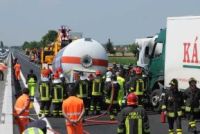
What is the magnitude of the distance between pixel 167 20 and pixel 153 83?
320 cm

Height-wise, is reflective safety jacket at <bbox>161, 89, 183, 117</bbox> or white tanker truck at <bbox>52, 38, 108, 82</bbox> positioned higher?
white tanker truck at <bbox>52, 38, 108, 82</bbox>

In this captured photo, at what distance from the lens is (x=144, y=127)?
34.2 feet

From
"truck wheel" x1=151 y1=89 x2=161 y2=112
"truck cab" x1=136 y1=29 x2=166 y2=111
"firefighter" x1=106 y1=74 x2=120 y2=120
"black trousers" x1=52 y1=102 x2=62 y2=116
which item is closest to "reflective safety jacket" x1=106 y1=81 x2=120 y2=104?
"firefighter" x1=106 y1=74 x2=120 y2=120

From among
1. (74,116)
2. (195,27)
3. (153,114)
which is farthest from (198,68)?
(74,116)

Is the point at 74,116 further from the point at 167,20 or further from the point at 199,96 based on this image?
the point at 167,20

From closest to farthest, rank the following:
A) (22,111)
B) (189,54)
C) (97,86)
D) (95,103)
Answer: (22,111) < (189,54) < (97,86) < (95,103)

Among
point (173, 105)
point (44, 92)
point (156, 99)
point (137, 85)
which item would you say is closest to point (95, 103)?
point (137, 85)

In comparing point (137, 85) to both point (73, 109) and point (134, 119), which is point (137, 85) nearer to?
point (73, 109)

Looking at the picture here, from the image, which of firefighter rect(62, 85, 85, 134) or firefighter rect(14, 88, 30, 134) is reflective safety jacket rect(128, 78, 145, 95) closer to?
firefighter rect(14, 88, 30, 134)

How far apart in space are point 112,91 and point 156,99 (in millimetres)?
3326

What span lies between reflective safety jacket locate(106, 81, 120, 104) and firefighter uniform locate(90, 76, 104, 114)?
1232 mm

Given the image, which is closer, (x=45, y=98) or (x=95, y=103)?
(x=45, y=98)

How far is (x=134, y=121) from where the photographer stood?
10.4 metres

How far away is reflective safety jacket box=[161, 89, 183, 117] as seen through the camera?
1552 cm
